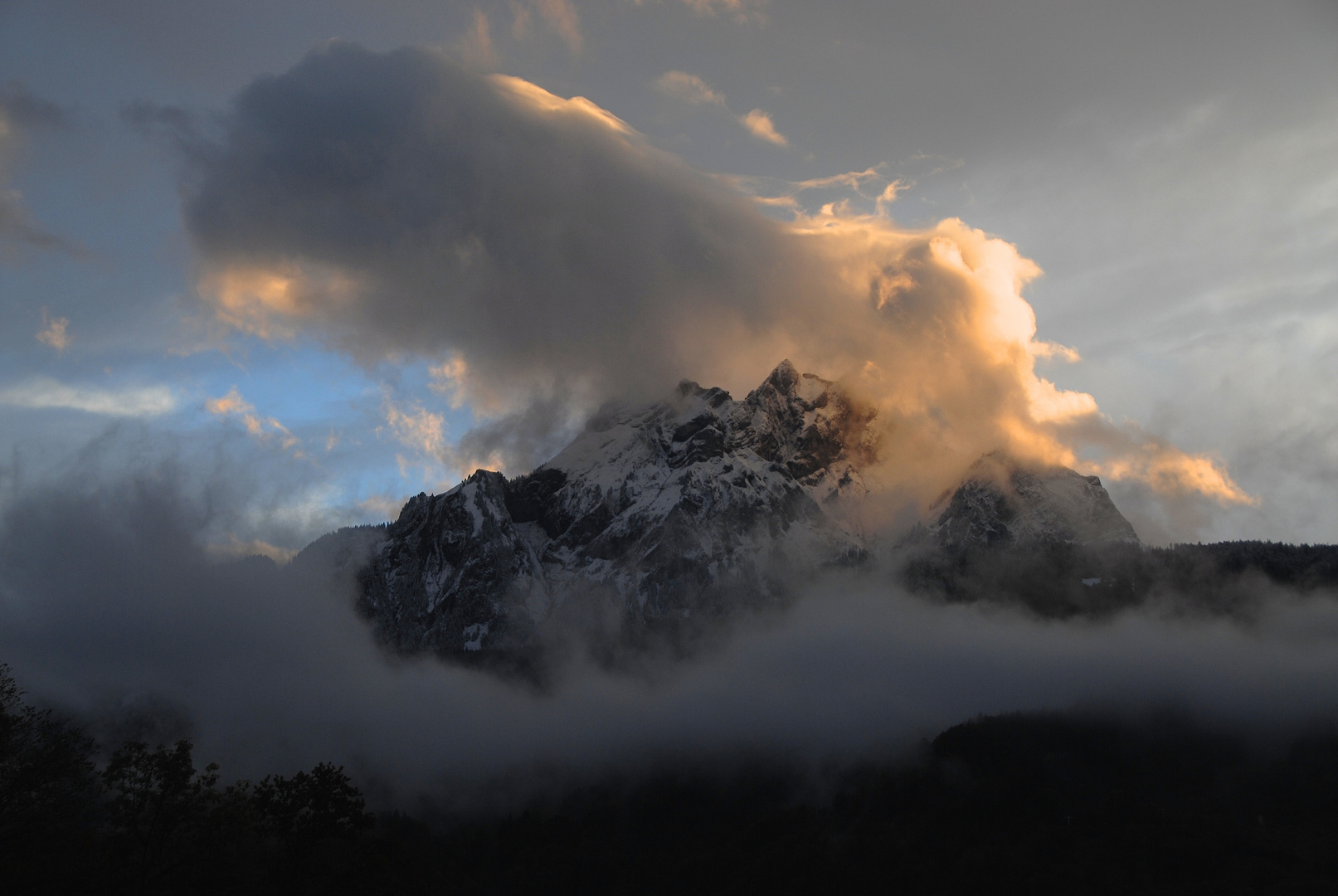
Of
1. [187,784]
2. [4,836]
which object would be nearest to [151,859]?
[187,784]

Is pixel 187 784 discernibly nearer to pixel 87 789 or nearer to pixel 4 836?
pixel 87 789

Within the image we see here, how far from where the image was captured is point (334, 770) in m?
86.1

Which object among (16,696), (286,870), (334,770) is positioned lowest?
(286,870)

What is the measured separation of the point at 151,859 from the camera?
70.6 metres

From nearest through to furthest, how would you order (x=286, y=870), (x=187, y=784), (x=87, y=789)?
(x=87, y=789) < (x=187, y=784) < (x=286, y=870)

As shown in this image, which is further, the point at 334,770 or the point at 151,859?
the point at 334,770

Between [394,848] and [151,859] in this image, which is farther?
[394,848]

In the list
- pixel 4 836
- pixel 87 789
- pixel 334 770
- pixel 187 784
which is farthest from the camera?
pixel 334 770

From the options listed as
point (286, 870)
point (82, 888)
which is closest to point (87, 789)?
point (82, 888)

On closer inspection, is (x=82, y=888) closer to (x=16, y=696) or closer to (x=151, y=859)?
(x=151, y=859)

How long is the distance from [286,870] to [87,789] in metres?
20.2

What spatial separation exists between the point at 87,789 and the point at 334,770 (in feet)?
73.4

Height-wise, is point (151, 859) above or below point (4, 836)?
below

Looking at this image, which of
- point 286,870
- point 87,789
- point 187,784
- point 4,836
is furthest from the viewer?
point 286,870
